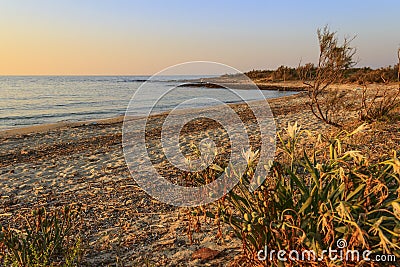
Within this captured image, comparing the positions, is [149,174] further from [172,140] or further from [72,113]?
[72,113]

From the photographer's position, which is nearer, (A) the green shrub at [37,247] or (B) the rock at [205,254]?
(A) the green shrub at [37,247]

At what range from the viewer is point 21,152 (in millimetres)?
9039

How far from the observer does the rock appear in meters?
3.08

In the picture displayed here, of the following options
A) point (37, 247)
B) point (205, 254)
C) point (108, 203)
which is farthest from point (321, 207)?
point (108, 203)

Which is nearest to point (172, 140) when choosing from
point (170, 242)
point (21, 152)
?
point (21, 152)

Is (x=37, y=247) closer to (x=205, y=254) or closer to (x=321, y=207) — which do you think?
(x=205, y=254)

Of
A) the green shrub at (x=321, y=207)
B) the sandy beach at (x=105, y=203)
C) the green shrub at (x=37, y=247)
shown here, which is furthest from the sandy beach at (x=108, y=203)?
the green shrub at (x=321, y=207)

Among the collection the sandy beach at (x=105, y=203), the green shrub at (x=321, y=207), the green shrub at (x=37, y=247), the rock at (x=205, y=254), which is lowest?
the sandy beach at (x=105, y=203)

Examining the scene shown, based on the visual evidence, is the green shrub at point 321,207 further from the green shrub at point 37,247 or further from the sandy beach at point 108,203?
the green shrub at point 37,247

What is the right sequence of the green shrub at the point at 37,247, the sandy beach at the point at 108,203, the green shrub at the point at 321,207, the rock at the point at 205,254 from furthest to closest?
the sandy beach at the point at 108,203 → the rock at the point at 205,254 → the green shrub at the point at 37,247 → the green shrub at the point at 321,207

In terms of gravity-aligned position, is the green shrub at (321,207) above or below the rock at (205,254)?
above

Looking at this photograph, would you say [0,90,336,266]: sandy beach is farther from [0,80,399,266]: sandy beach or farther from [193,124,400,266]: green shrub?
[193,124,400,266]: green shrub

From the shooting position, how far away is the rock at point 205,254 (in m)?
3.08

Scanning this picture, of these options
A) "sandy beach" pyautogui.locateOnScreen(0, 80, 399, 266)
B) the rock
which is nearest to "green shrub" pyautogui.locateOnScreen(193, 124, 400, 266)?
the rock
